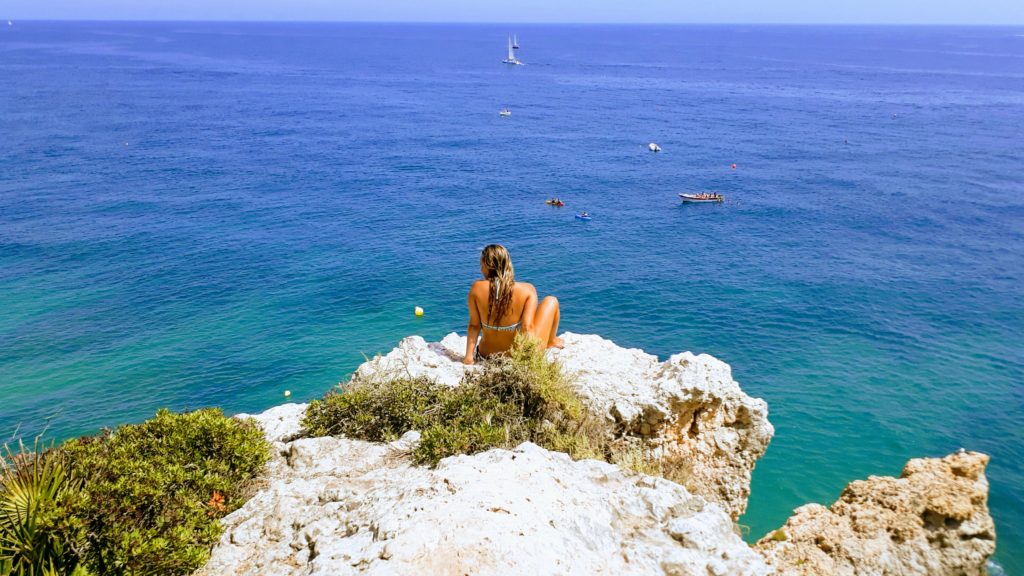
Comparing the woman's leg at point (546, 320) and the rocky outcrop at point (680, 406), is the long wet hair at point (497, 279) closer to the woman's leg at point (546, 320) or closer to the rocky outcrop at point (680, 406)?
the woman's leg at point (546, 320)

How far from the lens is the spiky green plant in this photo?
6.33m

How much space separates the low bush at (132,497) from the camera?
6453 mm

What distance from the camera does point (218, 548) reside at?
717 cm

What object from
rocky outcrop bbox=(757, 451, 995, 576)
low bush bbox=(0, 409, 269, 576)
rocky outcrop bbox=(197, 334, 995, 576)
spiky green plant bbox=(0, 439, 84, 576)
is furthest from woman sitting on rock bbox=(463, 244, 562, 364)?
spiky green plant bbox=(0, 439, 84, 576)

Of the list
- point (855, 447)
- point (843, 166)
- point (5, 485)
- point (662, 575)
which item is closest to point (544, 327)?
point (662, 575)

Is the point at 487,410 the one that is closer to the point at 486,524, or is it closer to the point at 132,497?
the point at 486,524

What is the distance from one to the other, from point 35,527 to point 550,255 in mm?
39199

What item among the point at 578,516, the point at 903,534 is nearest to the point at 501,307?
the point at 578,516

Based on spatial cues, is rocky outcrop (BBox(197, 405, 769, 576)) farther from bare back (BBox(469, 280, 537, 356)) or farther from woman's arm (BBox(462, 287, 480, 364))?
woman's arm (BBox(462, 287, 480, 364))

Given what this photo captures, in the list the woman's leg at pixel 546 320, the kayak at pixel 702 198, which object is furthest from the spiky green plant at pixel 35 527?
the kayak at pixel 702 198

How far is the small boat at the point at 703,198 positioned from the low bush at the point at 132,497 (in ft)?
169

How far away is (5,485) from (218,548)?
2.09 metres

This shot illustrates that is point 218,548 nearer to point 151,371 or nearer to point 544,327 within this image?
point 544,327

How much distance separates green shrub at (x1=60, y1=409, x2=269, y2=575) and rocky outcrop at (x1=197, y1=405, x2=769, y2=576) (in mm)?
366
